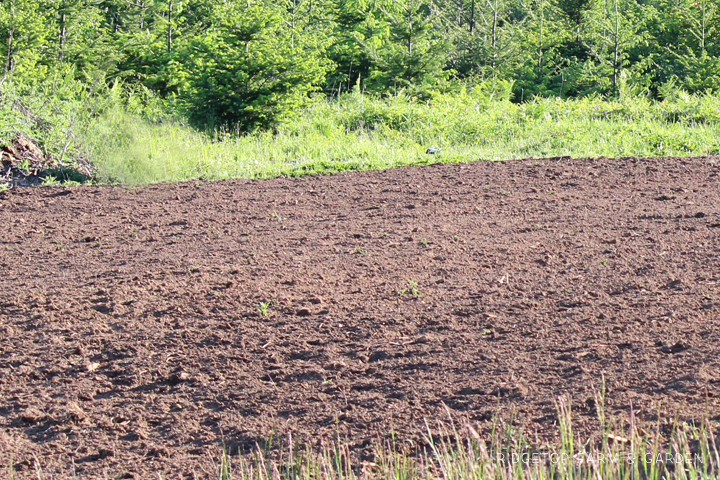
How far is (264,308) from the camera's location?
4801mm

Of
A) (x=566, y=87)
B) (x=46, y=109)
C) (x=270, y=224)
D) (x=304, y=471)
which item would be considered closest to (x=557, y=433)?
(x=304, y=471)

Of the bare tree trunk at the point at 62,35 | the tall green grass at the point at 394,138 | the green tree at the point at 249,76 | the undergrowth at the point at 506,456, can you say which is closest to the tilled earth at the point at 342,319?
the undergrowth at the point at 506,456

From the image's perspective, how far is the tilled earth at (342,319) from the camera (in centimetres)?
348

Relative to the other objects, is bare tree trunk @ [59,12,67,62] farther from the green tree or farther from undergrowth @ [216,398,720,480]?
undergrowth @ [216,398,720,480]

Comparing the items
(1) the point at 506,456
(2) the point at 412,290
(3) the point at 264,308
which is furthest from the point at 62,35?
(1) the point at 506,456

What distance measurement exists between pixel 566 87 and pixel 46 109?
13315 mm

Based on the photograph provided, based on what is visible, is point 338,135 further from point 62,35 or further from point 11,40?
point 62,35

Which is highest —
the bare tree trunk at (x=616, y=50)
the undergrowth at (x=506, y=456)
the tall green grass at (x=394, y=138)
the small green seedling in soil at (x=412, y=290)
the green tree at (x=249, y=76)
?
the bare tree trunk at (x=616, y=50)

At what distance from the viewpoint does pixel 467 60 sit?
20.0 metres

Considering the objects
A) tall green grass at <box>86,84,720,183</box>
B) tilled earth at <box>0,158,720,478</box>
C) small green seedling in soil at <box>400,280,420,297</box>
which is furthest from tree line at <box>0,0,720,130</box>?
small green seedling in soil at <box>400,280,420,297</box>

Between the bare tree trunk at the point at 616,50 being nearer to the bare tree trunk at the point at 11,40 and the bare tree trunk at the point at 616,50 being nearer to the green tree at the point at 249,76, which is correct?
the green tree at the point at 249,76

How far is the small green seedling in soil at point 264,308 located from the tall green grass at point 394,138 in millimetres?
4545

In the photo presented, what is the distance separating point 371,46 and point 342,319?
14.3 metres

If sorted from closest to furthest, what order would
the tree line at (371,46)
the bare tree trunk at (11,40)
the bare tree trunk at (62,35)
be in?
the tree line at (371,46), the bare tree trunk at (11,40), the bare tree trunk at (62,35)
